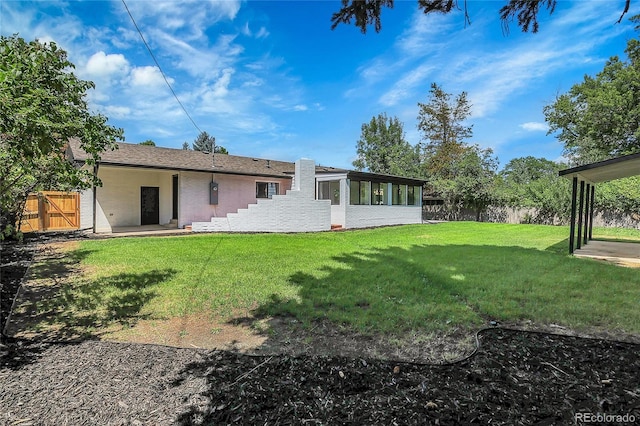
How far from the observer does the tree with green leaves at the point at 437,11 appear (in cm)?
395

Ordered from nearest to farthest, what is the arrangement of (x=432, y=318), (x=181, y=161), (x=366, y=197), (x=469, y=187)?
(x=432, y=318)
(x=181, y=161)
(x=366, y=197)
(x=469, y=187)

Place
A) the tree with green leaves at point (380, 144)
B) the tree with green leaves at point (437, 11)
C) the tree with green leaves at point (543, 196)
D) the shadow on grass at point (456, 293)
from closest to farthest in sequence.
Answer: the tree with green leaves at point (437, 11) → the shadow on grass at point (456, 293) → the tree with green leaves at point (543, 196) → the tree with green leaves at point (380, 144)

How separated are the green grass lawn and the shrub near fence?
1381 centimetres

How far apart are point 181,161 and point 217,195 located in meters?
2.34

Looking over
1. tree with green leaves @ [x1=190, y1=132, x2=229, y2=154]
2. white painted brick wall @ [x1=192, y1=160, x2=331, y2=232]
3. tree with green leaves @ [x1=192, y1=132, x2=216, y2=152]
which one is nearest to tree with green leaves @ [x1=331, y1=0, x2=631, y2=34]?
white painted brick wall @ [x1=192, y1=160, x2=331, y2=232]

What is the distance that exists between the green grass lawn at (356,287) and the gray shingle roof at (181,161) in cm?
495

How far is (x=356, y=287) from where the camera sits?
5.97m

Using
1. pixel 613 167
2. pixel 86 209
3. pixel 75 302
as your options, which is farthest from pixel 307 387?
pixel 86 209

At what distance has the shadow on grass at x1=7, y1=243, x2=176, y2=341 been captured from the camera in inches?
161

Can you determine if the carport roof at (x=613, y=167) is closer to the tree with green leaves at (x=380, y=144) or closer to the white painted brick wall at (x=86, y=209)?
the white painted brick wall at (x=86, y=209)

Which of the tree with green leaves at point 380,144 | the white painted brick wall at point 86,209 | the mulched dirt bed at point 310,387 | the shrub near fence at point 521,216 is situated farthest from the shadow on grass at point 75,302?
the tree with green leaves at point 380,144

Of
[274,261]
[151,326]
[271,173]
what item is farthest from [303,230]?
[151,326]

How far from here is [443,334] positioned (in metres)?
3.95

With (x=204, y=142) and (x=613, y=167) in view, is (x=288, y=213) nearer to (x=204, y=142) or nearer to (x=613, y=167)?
(x=613, y=167)
